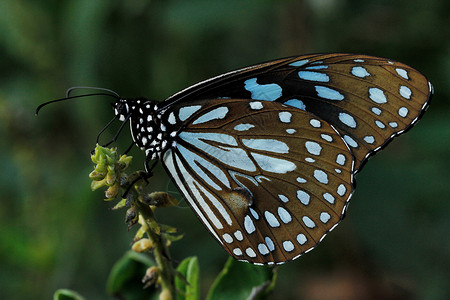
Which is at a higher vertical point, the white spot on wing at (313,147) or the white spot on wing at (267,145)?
→ the white spot on wing at (267,145)

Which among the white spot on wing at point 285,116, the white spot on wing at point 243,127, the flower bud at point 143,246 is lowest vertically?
the flower bud at point 143,246

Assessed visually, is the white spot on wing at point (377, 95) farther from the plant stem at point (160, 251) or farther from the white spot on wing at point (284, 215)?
the plant stem at point (160, 251)

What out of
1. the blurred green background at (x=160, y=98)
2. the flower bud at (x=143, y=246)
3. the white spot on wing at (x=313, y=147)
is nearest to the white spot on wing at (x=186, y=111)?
the white spot on wing at (x=313, y=147)

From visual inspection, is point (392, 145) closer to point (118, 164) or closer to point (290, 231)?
point (290, 231)

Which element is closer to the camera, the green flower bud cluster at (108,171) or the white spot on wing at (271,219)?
the green flower bud cluster at (108,171)

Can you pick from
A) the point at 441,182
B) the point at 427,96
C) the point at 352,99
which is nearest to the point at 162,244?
the point at 352,99

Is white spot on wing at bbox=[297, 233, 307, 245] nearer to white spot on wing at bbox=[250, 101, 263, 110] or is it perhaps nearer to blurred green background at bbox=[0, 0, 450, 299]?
white spot on wing at bbox=[250, 101, 263, 110]

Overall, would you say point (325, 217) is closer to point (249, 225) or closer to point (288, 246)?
point (288, 246)
